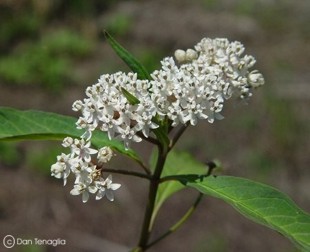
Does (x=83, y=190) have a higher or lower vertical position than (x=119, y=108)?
lower

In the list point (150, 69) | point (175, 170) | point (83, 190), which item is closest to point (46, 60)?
point (150, 69)

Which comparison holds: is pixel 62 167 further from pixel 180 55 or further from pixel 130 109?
pixel 180 55

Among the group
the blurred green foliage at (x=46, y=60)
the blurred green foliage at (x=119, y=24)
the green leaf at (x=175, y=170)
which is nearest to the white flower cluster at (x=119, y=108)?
the green leaf at (x=175, y=170)

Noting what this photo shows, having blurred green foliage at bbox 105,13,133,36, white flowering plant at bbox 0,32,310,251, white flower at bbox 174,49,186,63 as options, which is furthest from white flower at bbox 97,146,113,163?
blurred green foliage at bbox 105,13,133,36

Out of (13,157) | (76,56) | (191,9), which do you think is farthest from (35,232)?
(191,9)

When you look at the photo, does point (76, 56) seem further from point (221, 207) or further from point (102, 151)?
point (102, 151)

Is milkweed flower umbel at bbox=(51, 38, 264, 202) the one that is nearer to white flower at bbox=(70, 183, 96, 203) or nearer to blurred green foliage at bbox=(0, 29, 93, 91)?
white flower at bbox=(70, 183, 96, 203)
